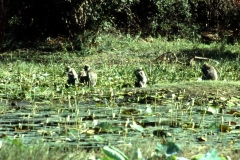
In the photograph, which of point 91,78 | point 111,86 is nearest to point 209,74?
point 111,86

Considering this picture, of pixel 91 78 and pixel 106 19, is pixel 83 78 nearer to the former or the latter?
pixel 91 78

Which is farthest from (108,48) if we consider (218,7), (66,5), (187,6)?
(218,7)

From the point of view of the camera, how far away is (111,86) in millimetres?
9578

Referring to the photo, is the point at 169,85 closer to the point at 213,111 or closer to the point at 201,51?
the point at 213,111

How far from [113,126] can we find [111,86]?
171 inches

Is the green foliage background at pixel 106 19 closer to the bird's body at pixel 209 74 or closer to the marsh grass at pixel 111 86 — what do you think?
the marsh grass at pixel 111 86

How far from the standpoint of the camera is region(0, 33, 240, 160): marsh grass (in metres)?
5.42

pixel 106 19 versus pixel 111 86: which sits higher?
pixel 106 19

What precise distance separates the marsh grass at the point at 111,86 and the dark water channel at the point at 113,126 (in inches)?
1.4

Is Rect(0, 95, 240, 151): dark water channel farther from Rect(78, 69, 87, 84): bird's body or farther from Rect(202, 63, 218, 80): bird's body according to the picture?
Rect(202, 63, 218, 80): bird's body

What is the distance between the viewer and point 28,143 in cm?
486

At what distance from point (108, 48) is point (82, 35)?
805mm

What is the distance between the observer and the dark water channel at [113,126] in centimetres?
502

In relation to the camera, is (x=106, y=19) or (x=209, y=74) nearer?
(x=209, y=74)
